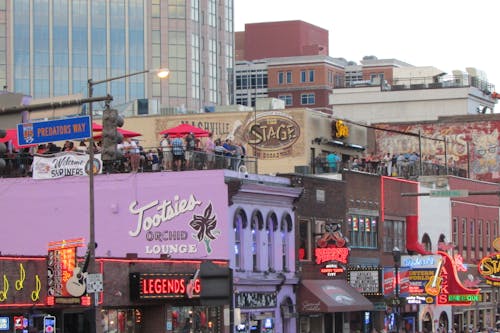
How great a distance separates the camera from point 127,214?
51.4 m

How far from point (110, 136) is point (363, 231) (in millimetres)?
32467

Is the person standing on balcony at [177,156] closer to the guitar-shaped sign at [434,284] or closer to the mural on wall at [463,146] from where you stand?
the guitar-shaped sign at [434,284]

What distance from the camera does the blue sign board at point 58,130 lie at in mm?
33031

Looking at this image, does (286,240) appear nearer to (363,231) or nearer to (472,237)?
(363,231)

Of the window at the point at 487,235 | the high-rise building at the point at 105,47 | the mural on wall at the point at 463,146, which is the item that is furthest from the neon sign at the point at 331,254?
the high-rise building at the point at 105,47

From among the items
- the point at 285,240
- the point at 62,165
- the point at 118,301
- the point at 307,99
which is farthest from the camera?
the point at 307,99

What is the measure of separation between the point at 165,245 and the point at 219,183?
127 inches

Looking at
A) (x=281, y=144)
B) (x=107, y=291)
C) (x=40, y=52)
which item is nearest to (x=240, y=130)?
(x=281, y=144)

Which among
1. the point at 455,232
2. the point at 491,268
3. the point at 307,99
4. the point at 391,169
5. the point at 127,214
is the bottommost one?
the point at 491,268

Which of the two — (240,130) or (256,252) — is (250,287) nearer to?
(256,252)

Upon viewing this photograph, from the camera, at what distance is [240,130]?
71.8 meters

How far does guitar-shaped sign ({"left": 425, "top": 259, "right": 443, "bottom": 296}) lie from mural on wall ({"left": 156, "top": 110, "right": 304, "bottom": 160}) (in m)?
10.7

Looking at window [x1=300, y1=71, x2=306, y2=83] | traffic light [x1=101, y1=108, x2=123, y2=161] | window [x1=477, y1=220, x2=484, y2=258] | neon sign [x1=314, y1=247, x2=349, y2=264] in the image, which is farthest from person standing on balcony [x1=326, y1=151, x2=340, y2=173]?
window [x1=300, y1=71, x2=306, y2=83]

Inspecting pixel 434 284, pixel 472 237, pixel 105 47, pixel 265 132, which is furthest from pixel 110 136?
pixel 105 47
